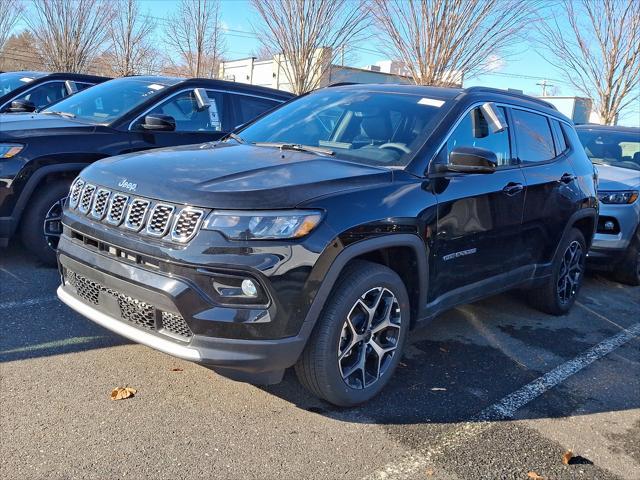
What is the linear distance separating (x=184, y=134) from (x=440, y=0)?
845 cm

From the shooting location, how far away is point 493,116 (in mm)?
4203

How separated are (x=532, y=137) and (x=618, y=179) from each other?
2605 millimetres

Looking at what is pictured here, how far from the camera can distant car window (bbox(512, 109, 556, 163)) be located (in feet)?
15.0

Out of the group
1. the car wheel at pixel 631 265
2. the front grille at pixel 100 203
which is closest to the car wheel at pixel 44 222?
the front grille at pixel 100 203

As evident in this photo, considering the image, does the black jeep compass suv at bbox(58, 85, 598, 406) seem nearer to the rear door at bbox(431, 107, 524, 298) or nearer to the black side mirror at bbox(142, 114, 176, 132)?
the rear door at bbox(431, 107, 524, 298)

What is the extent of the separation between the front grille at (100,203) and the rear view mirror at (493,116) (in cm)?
257

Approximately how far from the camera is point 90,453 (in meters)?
2.72

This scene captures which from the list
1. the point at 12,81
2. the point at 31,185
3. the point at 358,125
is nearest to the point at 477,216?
the point at 358,125

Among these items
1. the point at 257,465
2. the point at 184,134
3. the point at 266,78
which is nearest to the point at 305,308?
the point at 257,465

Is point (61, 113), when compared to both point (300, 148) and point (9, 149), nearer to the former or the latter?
point (9, 149)

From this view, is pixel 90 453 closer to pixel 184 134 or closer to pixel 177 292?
pixel 177 292

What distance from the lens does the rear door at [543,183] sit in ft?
14.9

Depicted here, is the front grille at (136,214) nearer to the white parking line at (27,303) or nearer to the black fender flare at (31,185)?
the white parking line at (27,303)

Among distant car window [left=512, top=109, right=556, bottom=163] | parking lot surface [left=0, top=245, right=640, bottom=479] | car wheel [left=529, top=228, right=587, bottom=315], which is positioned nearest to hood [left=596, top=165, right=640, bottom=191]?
car wheel [left=529, top=228, right=587, bottom=315]
